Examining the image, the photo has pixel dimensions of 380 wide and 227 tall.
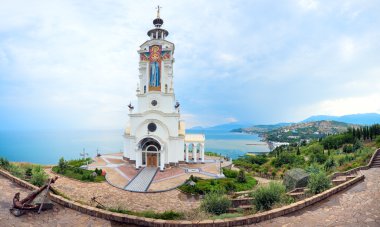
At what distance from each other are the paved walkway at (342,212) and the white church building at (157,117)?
1616 cm

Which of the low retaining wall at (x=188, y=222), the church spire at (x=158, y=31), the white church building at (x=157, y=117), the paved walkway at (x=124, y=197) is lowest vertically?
the paved walkway at (x=124, y=197)

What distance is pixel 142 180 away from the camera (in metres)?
18.2

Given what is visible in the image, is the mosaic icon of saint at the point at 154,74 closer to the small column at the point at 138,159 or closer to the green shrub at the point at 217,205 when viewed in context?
the small column at the point at 138,159

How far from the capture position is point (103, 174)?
1931cm

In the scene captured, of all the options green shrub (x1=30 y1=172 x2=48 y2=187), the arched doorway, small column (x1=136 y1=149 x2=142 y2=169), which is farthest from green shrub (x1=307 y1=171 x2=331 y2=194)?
small column (x1=136 y1=149 x2=142 y2=169)

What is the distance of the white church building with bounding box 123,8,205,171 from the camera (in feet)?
74.4

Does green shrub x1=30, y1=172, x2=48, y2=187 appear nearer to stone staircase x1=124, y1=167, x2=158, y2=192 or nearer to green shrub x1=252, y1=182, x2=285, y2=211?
stone staircase x1=124, y1=167, x2=158, y2=192

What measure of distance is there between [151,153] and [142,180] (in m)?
5.00

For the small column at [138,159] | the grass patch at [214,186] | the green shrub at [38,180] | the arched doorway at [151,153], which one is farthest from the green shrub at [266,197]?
the small column at [138,159]

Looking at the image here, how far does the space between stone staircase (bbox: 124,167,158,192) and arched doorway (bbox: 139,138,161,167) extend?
2.95 feet

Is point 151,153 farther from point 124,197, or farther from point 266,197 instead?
point 266,197

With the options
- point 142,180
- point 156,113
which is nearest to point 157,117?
point 156,113

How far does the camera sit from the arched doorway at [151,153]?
22938mm

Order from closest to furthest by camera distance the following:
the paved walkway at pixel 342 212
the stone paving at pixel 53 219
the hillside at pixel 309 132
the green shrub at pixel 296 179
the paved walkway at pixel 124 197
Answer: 1. the paved walkway at pixel 342 212
2. the stone paving at pixel 53 219
3. the green shrub at pixel 296 179
4. the paved walkway at pixel 124 197
5. the hillside at pixel 309 132
